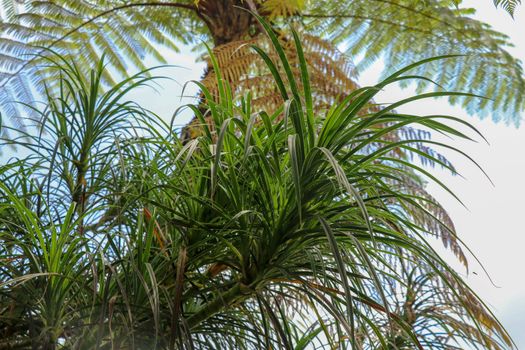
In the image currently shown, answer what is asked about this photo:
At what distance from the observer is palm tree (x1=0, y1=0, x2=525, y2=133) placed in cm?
214

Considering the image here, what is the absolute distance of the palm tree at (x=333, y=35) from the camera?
7.02ft

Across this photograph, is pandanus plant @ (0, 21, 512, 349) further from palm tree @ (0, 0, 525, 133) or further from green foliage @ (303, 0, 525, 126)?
green foliage @ (303, 0, 525, 126)

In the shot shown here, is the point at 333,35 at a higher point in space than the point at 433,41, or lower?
higher

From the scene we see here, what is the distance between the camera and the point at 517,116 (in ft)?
8.06

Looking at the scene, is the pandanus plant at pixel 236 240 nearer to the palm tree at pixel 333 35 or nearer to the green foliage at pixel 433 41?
the palm tree at pixel 333 35

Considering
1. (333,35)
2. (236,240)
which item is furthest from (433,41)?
(236,240)

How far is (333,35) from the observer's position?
238 cm

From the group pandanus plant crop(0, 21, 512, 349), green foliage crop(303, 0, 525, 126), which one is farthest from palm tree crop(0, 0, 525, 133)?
pandanus plant crop(0, 21, 512, 349)

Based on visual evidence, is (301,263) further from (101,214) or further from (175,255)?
(101,214)

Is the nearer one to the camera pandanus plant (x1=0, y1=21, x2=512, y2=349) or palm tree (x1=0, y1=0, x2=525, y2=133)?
pandanus plant (x1=0, y1=21, x2=512, y2=349)

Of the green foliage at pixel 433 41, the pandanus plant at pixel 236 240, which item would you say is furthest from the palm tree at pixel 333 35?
the pandanus plant at pixel 236 240

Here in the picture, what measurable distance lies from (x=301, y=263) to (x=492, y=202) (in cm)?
127

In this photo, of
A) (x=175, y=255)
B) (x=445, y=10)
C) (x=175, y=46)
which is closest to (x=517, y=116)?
(x=445, y=10)

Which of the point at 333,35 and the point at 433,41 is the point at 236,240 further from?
the point at 333,35
